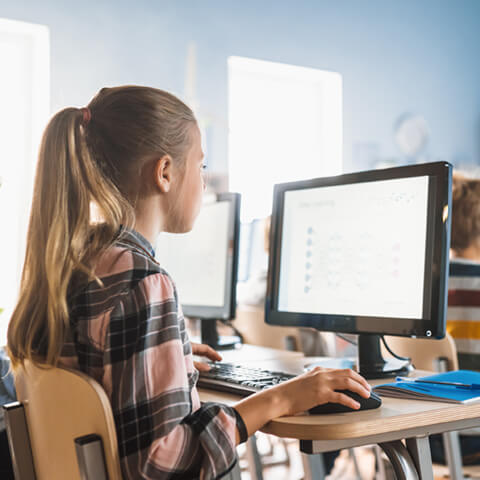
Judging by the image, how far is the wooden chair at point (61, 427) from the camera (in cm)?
76

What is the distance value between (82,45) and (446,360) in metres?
2.34

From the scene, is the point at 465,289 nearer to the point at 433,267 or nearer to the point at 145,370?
the point at 433,267

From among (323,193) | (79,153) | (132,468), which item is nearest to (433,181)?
(323,193)

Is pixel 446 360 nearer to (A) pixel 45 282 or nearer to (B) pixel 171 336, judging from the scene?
(B) pixel 171 336

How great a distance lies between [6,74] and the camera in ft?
10.1

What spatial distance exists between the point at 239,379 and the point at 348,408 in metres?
0.25

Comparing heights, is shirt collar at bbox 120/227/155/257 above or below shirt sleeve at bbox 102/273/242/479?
above

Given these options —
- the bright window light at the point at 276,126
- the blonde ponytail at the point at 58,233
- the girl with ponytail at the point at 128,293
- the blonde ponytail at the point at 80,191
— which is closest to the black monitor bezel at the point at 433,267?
the girl with ponytail at the point at 128,293

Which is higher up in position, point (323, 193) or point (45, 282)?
point (323, 193)

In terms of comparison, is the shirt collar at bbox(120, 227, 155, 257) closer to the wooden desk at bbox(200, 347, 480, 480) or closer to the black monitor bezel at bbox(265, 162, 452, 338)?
the wooden desk at bbox(200, 347, 480, 480)

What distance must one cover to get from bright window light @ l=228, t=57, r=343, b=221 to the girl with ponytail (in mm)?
2699

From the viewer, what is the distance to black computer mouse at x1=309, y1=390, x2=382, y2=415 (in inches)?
36.7

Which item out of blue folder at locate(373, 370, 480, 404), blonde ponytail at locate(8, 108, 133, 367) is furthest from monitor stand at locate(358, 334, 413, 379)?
blonde ponytail at locate(8, 108, 133, 367)

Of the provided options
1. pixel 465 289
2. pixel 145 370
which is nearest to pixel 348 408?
pixel 145 370
